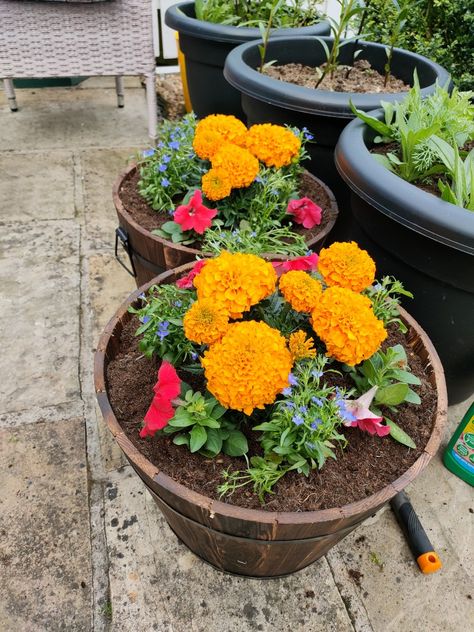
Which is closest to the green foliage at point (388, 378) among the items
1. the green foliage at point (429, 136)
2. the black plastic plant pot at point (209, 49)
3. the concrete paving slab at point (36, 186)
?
the green foliage at point (429, 136)

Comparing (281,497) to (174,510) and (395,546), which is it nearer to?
(174,510)

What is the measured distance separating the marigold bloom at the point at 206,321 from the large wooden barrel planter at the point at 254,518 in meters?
0.30

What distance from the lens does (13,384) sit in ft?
6.11

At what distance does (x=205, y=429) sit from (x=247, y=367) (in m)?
0.27

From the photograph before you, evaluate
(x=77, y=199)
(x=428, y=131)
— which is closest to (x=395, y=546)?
(x=428, y=131)

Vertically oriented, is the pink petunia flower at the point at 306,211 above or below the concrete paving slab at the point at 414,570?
above

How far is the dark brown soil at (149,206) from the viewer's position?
1750 mm

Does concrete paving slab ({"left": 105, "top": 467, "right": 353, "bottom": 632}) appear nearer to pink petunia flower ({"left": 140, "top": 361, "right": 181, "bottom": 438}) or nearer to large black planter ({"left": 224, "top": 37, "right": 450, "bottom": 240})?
pink petunia flower ({"left": 140, "top": 361, "right": 181, "bottom": 438})

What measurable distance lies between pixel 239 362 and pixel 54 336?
1407mm

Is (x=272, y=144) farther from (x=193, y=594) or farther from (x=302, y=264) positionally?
(x=193, y=594)

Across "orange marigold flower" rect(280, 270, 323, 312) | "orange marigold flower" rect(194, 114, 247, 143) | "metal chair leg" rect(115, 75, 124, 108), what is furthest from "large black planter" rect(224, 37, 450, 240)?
"metal chair leg" rect(115, 75, 124, 108)

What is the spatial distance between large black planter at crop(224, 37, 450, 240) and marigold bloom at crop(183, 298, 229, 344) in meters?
1.11

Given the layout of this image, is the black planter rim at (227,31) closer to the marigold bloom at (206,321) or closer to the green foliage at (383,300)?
the green foliage at (383,300)

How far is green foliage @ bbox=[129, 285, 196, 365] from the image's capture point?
117cm
